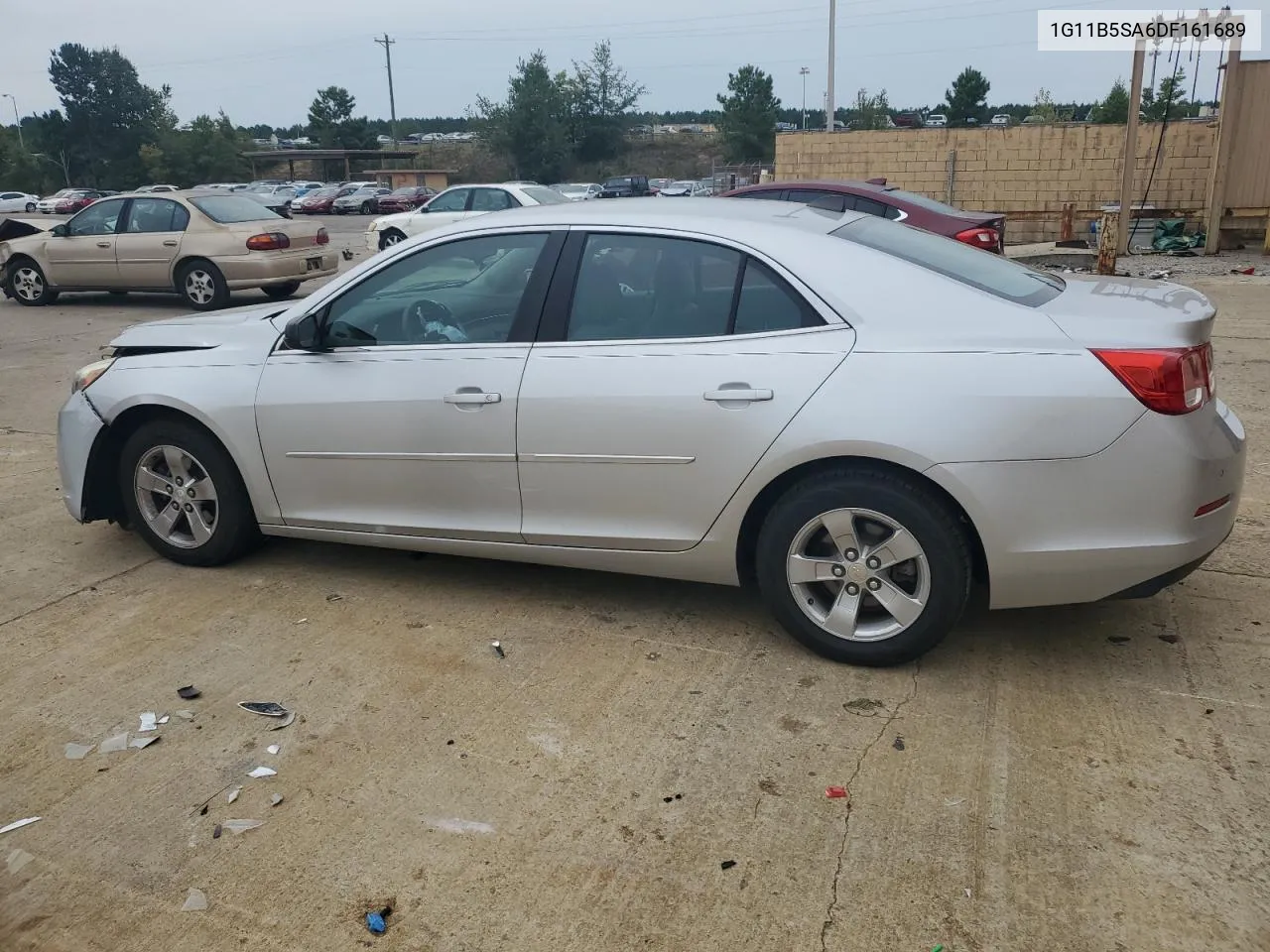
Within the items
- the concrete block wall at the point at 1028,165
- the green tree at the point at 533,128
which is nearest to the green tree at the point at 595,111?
the green tree at the point at 533,128

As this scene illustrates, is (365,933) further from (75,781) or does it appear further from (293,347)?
(293,347)

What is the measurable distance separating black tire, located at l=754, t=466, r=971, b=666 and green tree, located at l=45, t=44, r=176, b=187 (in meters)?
90.4

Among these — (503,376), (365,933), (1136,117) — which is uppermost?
(1136,117)

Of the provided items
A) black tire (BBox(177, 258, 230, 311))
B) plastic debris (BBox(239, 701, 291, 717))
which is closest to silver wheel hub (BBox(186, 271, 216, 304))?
black tire (BBox(177, 258, 230, 311))

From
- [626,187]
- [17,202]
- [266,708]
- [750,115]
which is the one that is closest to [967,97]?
[750,115]

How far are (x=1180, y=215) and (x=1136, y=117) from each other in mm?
4914

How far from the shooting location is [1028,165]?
21875mm

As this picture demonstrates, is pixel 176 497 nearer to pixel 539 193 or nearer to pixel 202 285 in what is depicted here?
pixel 202 285

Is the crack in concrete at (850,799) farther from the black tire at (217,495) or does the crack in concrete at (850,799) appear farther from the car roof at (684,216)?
the black tire at (217,495)

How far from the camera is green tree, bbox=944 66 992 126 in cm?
7125

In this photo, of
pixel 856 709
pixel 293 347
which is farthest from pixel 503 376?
pixel 856 709

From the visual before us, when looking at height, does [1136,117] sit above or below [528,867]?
above

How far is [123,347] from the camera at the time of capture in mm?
4914

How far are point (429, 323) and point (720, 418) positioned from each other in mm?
1395
